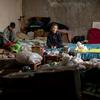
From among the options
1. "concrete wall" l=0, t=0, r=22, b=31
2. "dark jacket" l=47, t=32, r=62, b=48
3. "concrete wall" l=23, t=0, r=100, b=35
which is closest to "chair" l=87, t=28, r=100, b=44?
"concrete wall" l=23, t=0, r=100, b=35

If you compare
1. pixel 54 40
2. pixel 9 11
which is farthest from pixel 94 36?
pixel 9 11

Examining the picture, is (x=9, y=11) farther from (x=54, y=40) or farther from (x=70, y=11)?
(x=54, y=40)

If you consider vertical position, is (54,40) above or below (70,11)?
below

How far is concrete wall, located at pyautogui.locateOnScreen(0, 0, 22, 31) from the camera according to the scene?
33.2 feet

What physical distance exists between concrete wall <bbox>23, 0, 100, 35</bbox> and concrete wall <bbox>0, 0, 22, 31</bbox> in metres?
0.38

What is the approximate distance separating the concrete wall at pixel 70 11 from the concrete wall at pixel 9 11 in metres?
0.38

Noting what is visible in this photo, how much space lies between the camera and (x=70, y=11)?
1142cm

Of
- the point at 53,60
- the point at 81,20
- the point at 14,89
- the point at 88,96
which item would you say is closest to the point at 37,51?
the point at 53,60

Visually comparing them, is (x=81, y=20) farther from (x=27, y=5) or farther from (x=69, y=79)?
(x=69, y=79)

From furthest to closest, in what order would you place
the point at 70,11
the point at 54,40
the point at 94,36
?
1. the point at 70,11
2. the point at 94,36
3. the point at 54,40

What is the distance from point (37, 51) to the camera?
6.83 metres

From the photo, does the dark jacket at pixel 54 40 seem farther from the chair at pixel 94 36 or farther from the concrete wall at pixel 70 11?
the concrete wall at pixel 70 11

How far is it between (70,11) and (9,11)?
2.16 m

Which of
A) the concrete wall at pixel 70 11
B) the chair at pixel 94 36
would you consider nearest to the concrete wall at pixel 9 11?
the concrete wall at pixel 70 11
